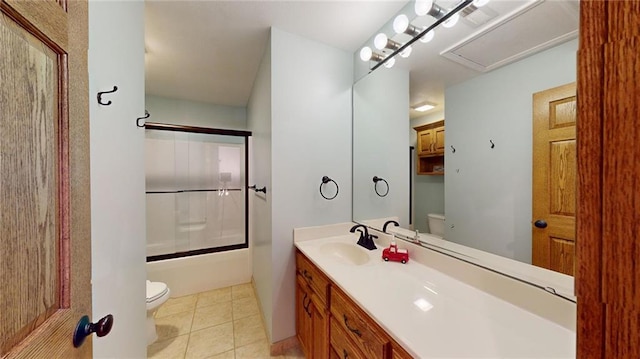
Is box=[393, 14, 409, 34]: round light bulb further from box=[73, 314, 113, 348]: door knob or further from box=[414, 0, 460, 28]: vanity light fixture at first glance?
box=[73, 314, 113, 348]: door knob

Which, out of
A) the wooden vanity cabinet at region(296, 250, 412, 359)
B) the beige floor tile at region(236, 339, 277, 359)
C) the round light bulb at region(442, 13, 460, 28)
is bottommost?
the beige floor tile at region(236, 339, 277, 359)

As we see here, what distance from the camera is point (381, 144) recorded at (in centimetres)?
185

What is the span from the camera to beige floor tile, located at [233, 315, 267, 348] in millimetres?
1913

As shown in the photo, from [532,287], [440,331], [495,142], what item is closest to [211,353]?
[440,331]

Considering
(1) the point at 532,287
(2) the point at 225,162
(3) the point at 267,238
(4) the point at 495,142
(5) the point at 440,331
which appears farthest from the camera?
(2) the point at 225,162

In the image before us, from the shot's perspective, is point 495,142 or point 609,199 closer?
point 609,199

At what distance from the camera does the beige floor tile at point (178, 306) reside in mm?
2303

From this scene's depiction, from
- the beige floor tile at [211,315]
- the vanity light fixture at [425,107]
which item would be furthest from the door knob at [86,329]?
the beige floor tile at [211,315]

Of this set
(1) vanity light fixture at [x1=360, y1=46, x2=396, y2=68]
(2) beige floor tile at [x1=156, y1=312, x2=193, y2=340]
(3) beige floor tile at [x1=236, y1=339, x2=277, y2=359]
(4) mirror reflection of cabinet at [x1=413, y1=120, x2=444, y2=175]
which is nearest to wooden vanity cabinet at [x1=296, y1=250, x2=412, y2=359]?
(3) beige floor tile at [x1=236, y1=339, x2=277, y2=359]

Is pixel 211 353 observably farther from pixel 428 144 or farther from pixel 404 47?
pixel 404 47

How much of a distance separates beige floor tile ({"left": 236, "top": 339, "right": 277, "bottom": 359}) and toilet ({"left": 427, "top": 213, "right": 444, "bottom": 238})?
146cm

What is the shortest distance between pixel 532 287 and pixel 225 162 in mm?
3102

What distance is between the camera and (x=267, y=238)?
190 centimetres

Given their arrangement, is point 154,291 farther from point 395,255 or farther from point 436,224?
point 436,224
